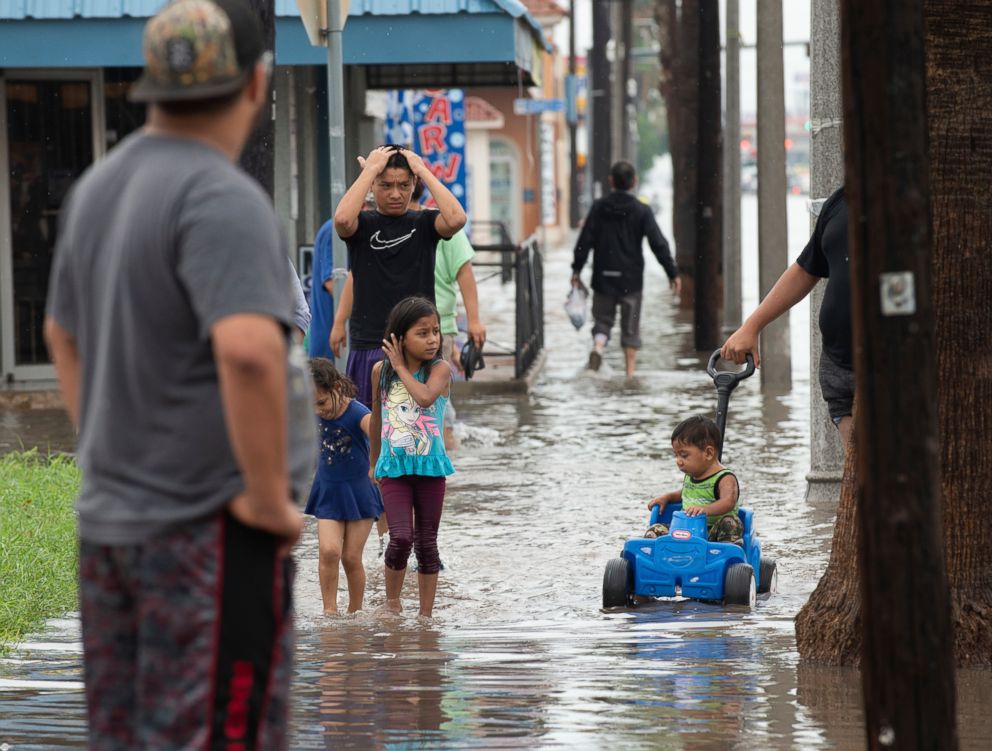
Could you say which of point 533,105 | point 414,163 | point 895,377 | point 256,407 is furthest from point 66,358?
point 533,105

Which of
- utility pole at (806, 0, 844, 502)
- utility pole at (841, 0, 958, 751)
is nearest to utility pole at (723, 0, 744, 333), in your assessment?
utility pole at (806, 0, 844, 502)

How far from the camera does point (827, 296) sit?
22.9ft

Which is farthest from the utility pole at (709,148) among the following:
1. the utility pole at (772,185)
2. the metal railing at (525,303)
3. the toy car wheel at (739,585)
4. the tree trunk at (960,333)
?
the tree trunk at (960,333)

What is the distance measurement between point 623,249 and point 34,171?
17.2 ft

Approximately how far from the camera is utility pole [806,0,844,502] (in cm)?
957

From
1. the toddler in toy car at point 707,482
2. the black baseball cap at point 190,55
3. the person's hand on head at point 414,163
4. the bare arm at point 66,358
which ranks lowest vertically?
the toddler in toy car at point 707,482

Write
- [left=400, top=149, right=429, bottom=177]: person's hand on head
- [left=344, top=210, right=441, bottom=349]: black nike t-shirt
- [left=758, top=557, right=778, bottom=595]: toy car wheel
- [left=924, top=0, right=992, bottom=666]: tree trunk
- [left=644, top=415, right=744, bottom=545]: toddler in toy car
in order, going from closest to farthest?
[left=924, top=0, right=992, bottom=666]: tree trunk, [left=644, top=415, right=744, bottom=545]: toddler in toy car, [left=758, top=557, right=778, bottom=595]: toy car wheel, [left=400, top=149, right=429, bottom=177]: person's hand on head, [left=344, top=210, right=441, bottom=349]: black nike t-shirt

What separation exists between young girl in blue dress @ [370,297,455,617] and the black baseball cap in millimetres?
3727

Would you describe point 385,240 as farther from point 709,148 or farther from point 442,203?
point 709,148

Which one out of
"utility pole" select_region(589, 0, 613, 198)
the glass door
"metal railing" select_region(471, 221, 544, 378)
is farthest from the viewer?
"utility pole" select_region(589, 0, 613, 198)

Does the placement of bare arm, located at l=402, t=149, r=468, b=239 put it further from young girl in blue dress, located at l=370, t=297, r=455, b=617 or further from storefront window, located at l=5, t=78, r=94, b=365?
storefront window, located at l=5, t=78, r=94, b=365

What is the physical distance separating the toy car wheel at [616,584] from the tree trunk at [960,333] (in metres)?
1.29

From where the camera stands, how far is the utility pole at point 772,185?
1460 cm

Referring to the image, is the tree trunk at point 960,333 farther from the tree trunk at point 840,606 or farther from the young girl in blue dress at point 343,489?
the young girl in blue dress at point 343,489
